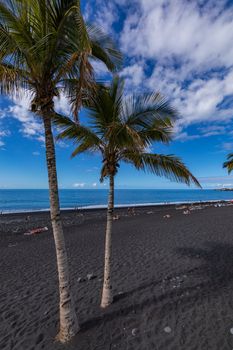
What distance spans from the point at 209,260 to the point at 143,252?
2942mm

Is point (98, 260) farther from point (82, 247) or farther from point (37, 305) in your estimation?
point (37, 305)

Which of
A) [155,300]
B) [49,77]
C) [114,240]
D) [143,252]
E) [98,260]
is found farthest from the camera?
[114,240]

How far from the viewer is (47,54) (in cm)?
369

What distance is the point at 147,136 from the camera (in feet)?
17.6

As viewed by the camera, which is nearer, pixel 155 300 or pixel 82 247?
pixel 155 300

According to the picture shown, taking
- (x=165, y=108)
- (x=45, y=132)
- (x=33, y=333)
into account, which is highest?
(x=165, y=108)

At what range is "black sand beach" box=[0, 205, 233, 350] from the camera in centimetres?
449

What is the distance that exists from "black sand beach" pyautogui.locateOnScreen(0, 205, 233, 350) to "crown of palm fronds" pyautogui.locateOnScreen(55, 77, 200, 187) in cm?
320

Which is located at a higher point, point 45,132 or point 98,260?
point 45,132

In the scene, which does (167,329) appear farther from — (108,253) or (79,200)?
(79,200)

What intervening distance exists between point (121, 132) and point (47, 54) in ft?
6.77

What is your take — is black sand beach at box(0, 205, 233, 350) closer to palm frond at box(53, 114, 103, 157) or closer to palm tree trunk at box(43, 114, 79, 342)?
palm tree trunk at box(43, 114, 79, 342)

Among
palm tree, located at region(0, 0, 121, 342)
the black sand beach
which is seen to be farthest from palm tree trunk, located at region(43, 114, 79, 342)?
Answer: the black sand beach

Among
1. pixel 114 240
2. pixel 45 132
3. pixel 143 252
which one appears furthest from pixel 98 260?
pixel 45 132
